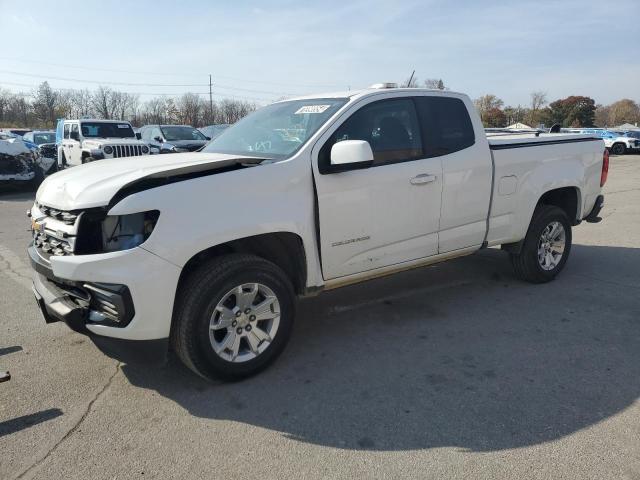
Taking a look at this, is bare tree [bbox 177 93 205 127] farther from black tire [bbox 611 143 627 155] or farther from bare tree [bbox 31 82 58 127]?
black tire [bbox 611 143 627 155]

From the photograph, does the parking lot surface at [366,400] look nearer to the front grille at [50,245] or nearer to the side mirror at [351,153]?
the front grille at [50,245]

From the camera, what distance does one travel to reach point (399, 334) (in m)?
4.21

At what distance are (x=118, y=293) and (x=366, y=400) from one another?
1624 millimetres

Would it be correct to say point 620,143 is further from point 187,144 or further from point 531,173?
point 531,173

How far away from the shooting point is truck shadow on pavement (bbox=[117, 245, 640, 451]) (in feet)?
9.62

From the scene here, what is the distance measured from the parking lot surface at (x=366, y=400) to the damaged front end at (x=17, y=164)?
10.3m

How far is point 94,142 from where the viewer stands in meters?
14.4

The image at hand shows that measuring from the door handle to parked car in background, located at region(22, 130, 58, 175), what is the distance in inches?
539

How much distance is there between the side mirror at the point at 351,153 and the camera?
3.49 metres

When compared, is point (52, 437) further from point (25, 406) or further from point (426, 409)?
point (426, 409)

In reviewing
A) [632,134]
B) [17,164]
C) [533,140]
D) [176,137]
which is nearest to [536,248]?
[533,140]

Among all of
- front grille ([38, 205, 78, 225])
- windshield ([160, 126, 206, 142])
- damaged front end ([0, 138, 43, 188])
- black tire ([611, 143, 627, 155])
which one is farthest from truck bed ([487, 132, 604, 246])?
black tire ([611, 143, 627, 155])

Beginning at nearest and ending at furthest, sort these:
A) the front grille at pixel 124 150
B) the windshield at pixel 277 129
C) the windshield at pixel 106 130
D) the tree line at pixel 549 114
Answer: the windshield at pixel 277 129 → the front grille at pixel 124 150 → the windshield at pixel 106 130 → the tree line at pixel 549 114

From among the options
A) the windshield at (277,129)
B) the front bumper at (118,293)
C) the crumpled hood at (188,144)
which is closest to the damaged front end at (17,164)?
the crumpled hood at (188,144)
